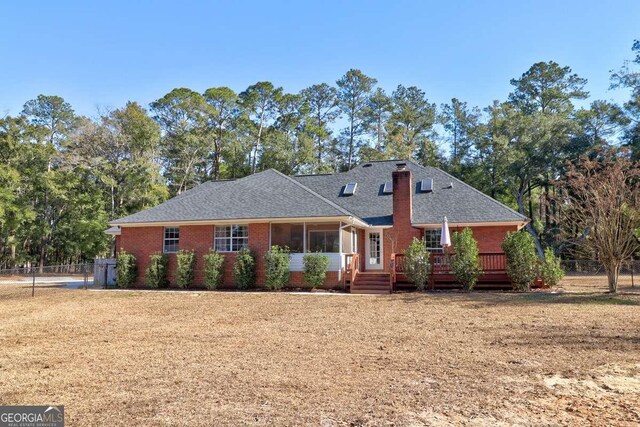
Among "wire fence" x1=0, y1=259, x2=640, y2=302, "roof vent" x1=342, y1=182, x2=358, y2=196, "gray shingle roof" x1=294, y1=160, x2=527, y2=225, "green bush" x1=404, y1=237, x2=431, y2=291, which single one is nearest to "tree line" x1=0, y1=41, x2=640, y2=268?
"wire fence" x1=0, y1=259, x2=640, y2=302

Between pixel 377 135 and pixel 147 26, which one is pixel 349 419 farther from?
pixel 377 135

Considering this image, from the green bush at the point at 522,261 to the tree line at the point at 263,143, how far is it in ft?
55.9

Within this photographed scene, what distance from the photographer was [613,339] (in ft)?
25.7

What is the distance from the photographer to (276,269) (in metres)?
17.6

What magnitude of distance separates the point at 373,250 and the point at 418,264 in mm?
5568

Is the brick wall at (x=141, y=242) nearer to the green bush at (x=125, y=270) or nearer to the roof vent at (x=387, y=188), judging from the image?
the green bush at (x=125, y=270)

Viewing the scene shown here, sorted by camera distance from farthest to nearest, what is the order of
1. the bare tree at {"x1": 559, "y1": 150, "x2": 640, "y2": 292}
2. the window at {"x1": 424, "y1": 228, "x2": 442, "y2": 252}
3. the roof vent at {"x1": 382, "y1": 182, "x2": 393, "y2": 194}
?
the roof vent at {"x1": 382, "y1": 182, "x2": 393, "y2": 194} < the window at {"x1": 424, "y1": 228, "x2": 442, "y2": 252} < the bare tree at {"x1": 559, "y1": 150, "x2": 640, "y2": 292}

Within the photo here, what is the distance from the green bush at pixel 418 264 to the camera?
1673 cm

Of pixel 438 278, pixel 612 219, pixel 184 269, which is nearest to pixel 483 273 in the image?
pixel 438 278

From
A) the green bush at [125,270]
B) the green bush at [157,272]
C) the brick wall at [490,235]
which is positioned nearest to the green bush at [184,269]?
the green bush at [157,272]

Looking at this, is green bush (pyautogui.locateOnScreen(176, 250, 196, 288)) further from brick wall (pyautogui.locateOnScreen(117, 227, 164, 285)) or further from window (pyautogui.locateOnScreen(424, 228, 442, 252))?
window (pyautogui.locateOnScreen(424, 228, 442, 252))

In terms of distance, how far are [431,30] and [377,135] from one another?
32.5 m

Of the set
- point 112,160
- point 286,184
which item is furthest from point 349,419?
point 112,160

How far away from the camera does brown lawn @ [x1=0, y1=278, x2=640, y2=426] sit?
438cm
